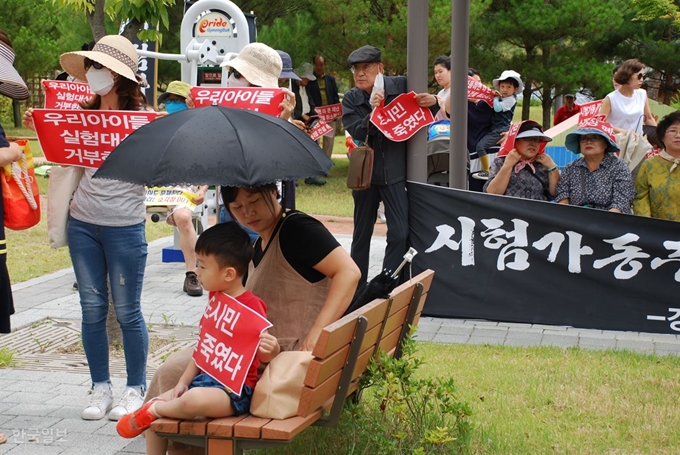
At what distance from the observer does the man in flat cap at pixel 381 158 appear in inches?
306

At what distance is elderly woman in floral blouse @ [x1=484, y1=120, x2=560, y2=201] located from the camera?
754 cm

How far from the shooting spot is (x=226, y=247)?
148 inches

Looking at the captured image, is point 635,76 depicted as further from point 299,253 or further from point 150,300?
point 299,253

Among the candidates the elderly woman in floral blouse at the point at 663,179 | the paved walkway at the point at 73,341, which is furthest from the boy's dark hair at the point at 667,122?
the paved walkway at the point at 73,341

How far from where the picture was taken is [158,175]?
3688 millimetres

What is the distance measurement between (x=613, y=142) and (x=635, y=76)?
9.76 ft

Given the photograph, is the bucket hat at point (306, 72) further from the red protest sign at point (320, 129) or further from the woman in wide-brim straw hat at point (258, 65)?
the woman in wide-brim straw hat at point (258, 65)

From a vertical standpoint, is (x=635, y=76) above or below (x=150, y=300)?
above

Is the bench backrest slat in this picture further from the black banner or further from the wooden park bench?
the black banner

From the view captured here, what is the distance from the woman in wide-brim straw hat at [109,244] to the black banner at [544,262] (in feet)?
10.3

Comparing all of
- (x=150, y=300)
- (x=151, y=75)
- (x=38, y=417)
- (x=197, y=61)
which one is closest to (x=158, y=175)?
(x=38, y=417)

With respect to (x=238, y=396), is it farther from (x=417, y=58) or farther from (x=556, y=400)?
(x=417, y=58)

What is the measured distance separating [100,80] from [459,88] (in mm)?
4133

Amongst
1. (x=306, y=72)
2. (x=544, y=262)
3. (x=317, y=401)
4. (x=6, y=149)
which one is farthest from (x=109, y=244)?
(x=306, y=72)
